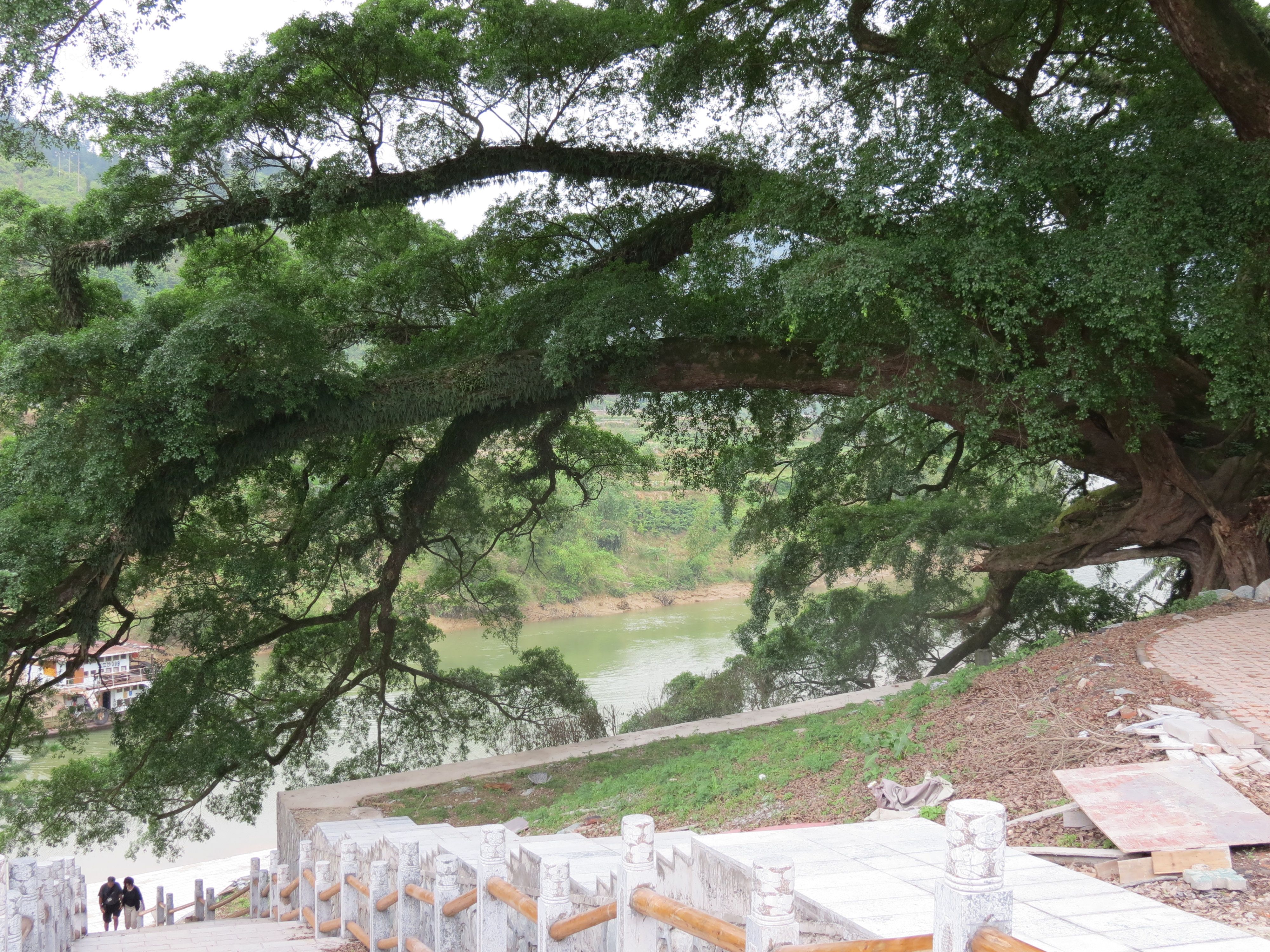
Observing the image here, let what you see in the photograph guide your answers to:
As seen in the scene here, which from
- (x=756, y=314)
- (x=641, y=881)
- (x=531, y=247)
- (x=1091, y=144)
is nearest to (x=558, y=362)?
(x=756, y=314)

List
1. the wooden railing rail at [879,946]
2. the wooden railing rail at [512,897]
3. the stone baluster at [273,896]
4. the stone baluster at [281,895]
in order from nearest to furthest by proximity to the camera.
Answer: the wooden railing rail at [879,946] < the wooden railing rail at [512,897] < the stone baluster at [281,895] < the stone baluster at [273,896]

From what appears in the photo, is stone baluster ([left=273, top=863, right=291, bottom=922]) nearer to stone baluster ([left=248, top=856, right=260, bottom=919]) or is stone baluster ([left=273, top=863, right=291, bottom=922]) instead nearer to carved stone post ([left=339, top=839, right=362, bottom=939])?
stone baluster ([left=248, top=856, right=260, bottom=919])

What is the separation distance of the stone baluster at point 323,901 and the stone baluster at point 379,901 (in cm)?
134

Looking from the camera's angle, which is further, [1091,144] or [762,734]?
[762,734]

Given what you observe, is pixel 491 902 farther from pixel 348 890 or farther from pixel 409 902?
pixel 348 890

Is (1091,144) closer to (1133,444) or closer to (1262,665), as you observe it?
(1133,444)

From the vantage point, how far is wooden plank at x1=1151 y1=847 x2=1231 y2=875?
3996 millimetres

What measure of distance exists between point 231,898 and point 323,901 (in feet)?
27.5

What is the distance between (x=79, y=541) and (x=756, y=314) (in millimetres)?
7529

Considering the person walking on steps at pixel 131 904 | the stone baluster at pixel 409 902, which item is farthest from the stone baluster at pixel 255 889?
the stone baluster at pixel 409 902

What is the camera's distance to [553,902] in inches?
125

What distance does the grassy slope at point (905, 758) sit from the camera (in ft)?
19.5

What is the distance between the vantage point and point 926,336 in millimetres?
8672

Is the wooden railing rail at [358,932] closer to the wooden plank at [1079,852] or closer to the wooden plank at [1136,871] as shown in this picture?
the wooden plank at [1079,852]
